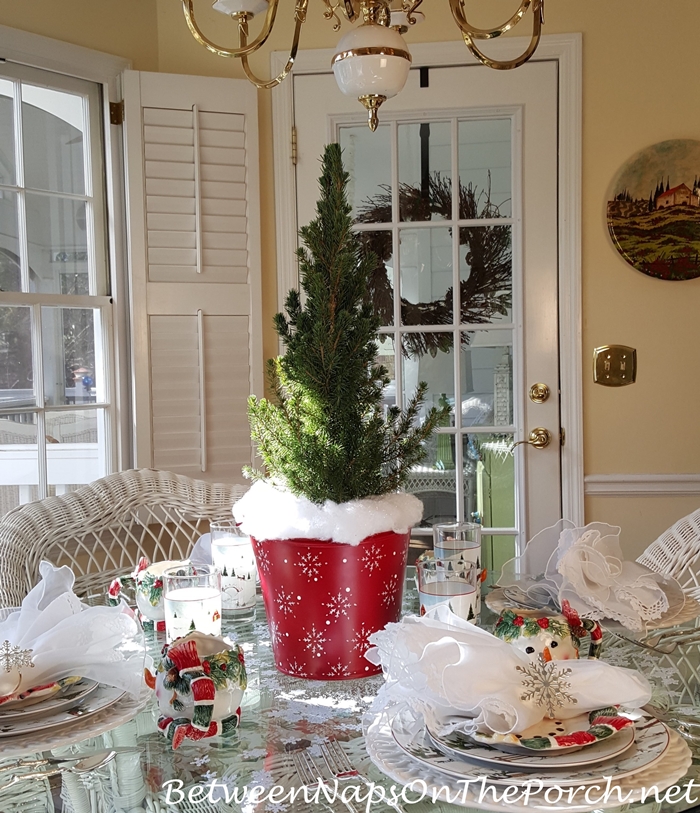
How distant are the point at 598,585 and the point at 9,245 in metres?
2.03

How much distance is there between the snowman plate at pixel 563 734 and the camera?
0.77m

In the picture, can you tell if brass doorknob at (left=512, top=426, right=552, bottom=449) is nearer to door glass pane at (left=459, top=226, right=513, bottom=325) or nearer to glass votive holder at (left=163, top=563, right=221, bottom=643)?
door glass pane at (left=459, top=226, right=513, bottom=325)

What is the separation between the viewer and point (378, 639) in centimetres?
90

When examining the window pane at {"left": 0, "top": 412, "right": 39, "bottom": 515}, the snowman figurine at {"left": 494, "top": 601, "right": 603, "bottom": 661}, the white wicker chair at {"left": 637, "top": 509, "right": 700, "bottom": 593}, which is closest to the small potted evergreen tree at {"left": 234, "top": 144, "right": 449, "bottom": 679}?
the snowman figurine at {"left": 494, "top": 601, "right": 603, "bottom": 661}

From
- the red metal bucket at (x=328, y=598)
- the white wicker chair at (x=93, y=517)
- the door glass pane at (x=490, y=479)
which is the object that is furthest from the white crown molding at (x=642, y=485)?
the red metal bucket at (x=328, y=598)

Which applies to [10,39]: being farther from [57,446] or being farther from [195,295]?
[57,446]

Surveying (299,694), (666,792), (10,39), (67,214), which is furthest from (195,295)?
(666,792)

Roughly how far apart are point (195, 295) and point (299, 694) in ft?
6.41

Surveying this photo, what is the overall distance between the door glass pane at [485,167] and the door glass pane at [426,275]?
15 cm

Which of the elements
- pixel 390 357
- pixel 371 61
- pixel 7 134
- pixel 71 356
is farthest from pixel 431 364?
pixel 371 61

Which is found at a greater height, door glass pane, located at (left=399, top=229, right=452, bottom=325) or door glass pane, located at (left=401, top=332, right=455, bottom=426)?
door glass pane, located at (left=399, top=229, right=452, bottom=325)

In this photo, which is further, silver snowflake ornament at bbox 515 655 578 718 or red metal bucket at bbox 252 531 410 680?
red metal bucket at bbox 252 531 410 680

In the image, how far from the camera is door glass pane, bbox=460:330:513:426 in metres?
2.89

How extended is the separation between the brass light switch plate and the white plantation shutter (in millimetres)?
1136
